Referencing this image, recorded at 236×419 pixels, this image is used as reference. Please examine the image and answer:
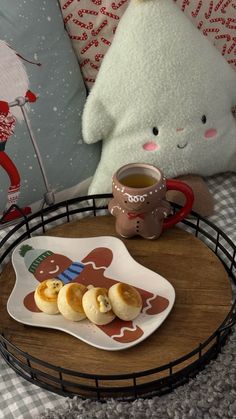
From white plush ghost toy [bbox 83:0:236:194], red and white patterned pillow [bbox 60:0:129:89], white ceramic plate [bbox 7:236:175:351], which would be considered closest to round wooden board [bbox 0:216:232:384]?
white ceramic plate [bbox 7:236:175:351]

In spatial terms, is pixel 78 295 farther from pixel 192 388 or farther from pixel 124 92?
pixel 124 92

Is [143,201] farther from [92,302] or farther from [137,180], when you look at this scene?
[92,302]

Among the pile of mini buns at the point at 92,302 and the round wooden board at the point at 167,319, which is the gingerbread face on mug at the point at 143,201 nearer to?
the round wooden board at the point at 167,319

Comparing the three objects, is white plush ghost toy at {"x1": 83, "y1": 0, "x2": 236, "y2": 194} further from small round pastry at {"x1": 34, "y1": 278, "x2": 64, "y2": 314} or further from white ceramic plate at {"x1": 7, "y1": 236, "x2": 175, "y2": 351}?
small round pastry at {"x1": 34, "y1": 278, "x2": 64, "y2": 314}

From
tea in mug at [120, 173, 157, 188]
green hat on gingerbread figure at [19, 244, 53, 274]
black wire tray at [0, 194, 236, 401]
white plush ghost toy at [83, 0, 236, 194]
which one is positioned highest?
white plush ghost toy at [83, 0, 236, 194]

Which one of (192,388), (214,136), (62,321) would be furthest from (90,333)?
(214,136)

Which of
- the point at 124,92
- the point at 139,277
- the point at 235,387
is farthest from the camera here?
the point at 124,92
